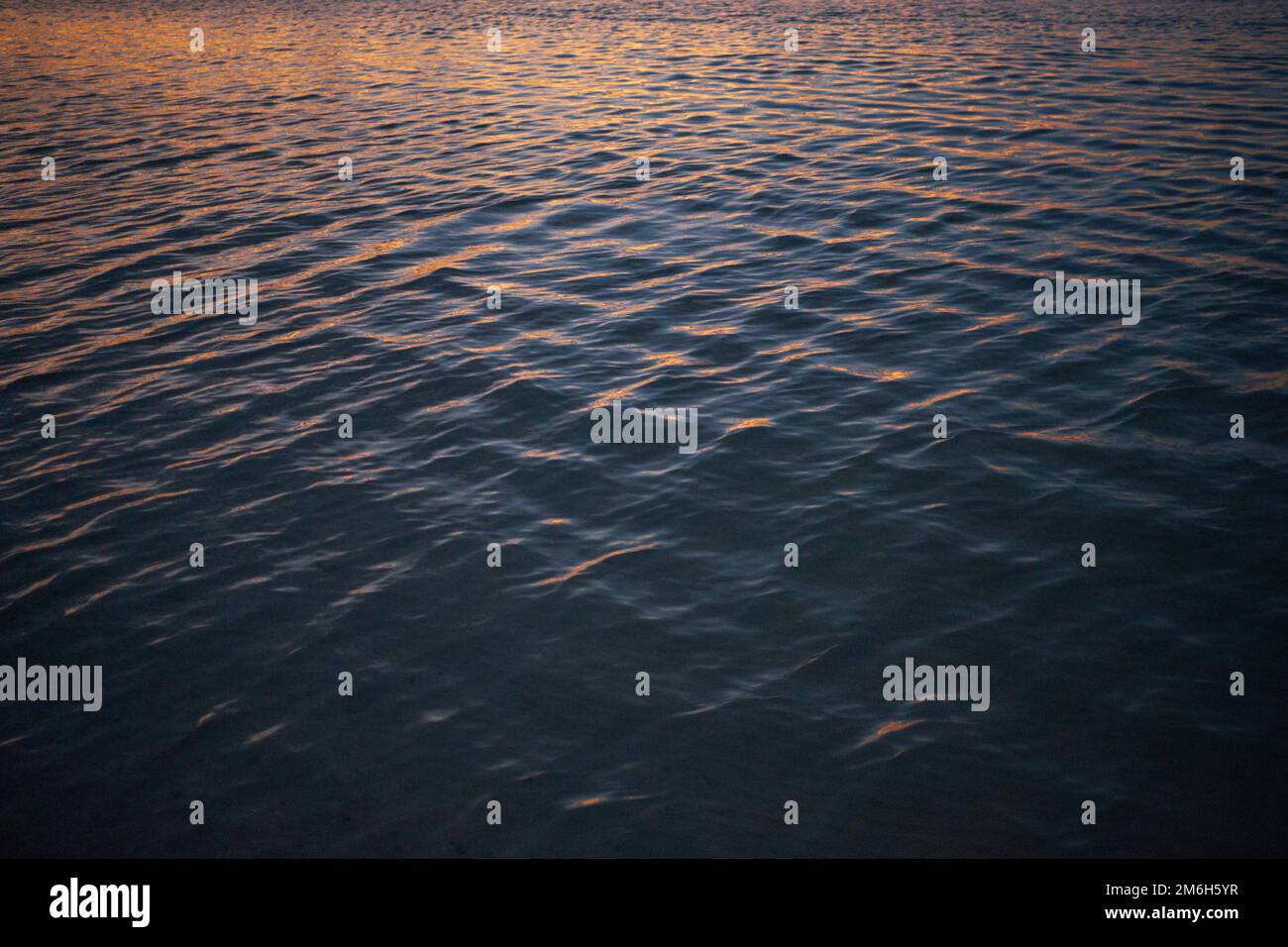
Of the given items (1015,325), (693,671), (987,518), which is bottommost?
(693,671)

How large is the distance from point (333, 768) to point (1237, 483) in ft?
30.8

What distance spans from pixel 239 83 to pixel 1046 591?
3045 cm

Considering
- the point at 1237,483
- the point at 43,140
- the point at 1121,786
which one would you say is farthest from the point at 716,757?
the point at 43,140

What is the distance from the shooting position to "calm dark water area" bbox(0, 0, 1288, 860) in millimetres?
8555

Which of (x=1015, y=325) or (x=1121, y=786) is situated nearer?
(x=1121, y=786)

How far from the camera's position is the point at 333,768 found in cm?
890

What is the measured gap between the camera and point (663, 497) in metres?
12.0

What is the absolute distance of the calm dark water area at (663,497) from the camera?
855cm
